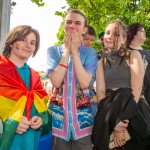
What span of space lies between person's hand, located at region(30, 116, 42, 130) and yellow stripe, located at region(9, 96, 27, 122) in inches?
6.9

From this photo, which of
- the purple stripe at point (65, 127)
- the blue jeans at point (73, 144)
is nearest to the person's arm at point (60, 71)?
the purple stripe at point (65, 127)

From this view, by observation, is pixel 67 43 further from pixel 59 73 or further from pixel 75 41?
pixel 59 73

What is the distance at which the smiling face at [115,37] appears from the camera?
3000mm

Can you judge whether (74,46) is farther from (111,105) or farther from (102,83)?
(111,105)

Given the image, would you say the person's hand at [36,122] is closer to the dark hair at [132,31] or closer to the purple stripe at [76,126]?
the purple stripe at [76,126]

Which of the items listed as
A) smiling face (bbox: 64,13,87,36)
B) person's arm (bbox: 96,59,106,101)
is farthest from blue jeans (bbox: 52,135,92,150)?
smiling face (bbox: 64,13,87,36)

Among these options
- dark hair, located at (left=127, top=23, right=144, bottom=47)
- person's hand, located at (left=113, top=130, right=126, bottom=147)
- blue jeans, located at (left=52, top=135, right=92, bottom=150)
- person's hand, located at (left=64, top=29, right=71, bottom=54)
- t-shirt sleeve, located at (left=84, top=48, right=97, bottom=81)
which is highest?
dark hair, located at (left=127, top=23, right=144, bottom=47)

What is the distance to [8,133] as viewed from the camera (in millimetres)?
2270

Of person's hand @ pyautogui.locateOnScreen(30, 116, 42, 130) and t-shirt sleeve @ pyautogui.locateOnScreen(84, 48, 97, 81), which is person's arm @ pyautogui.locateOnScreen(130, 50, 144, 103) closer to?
t-shirt sleeve @ pyautogui.locateOnScreen(84, 48, 97, 81)

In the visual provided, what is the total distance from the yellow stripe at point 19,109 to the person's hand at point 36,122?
0.17 meters

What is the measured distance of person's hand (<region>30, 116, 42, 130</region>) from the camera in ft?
8.14

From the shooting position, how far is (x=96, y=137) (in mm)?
2629

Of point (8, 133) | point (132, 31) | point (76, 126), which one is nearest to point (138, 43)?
point (132, 31)

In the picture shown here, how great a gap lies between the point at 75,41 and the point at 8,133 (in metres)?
1.22
